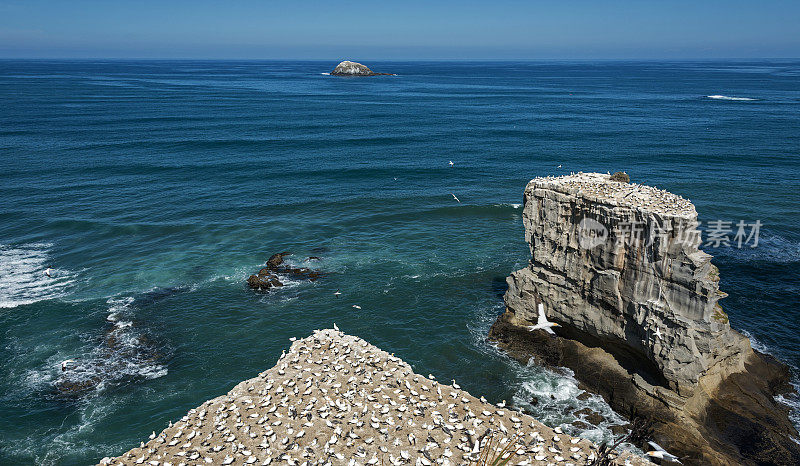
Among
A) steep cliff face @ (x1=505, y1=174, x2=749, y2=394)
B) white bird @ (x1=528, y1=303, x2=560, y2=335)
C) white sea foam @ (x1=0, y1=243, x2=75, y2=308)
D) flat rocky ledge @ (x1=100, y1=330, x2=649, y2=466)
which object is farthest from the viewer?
white sea foam @ (x1=0, y1=243, x2=75, y2=308)

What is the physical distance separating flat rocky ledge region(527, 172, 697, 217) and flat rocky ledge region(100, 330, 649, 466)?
13.0 m

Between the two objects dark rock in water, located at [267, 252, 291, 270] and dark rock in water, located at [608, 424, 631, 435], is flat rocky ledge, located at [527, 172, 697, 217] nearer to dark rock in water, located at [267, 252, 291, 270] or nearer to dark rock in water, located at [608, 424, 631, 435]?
dark rock in water, located at [608, 424, 631, 435]

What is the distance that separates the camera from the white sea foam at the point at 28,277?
4097 cm

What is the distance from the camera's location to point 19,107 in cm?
12281

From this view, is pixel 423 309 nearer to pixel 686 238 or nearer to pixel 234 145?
pixel 686 238

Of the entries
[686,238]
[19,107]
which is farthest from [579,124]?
[19,107]

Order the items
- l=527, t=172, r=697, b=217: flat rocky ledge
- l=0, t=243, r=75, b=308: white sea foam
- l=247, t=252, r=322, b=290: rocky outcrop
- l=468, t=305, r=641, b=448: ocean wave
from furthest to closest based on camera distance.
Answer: l=247, t=252, r=322, b=290: rocky outcrop < l=0, t=243, r=75, b=308: white sea foam < l=468, t=305, r=641, b=448: ocean wave < l=527, t=172, r=697, b=217: flat rocky ledge

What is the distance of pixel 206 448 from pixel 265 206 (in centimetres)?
4596

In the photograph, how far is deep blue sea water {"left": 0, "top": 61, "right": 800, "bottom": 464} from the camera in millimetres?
31250

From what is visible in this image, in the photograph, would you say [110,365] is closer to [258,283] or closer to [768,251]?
[258,283]

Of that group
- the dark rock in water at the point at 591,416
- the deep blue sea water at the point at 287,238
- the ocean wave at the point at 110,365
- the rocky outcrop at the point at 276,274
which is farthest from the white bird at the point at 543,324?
the ocean wave at the point at 110,365

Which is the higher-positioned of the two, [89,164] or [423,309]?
[89,164]

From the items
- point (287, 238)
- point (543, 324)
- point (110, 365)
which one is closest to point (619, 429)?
point (543, 324)

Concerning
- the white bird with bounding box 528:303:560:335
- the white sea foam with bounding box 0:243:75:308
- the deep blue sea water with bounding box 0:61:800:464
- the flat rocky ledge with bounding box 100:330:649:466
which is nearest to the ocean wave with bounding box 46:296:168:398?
the deep blue sea water with bounding box 0:61:800:464
